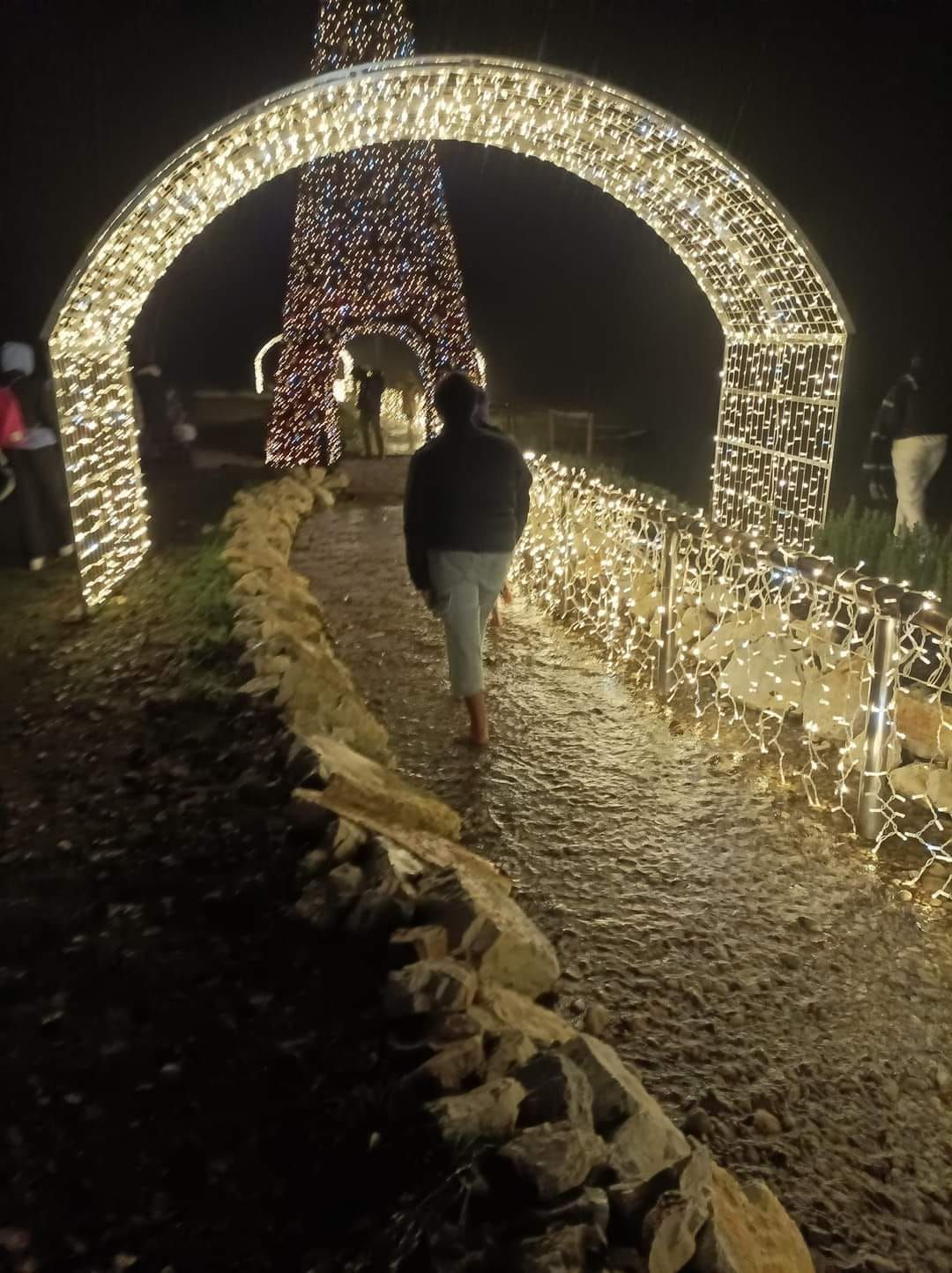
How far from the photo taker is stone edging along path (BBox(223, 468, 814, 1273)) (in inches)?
69.5

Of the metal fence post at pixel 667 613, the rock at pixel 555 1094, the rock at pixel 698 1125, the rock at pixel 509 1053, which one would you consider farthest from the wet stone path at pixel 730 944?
the rock at pixel 555 1094

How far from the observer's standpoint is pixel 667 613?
5.28 meters

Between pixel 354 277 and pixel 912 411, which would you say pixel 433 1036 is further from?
pixel 354 277

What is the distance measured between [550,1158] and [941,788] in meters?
2.58

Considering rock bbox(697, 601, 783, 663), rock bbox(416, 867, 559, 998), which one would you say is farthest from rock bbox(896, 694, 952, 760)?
rock bbox(416, 867, 559, 998)

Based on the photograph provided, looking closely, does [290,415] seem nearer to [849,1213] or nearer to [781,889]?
[781,889]

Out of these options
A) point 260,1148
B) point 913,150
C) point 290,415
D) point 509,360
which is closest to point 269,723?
point 260,1148

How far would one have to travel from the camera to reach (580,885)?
3.62m

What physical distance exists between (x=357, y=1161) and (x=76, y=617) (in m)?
5.70

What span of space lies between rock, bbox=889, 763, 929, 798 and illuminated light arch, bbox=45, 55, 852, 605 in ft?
9.43

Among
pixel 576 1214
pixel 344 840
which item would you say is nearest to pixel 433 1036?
pixel 576 1214

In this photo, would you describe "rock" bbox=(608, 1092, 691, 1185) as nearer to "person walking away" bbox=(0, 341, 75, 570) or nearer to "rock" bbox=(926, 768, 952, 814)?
"rock" bbox=(926, 768, 952, 814)

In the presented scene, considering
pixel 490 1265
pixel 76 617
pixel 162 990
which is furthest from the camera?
pixel 76 617

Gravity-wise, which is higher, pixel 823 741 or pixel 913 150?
pixel 913 150
